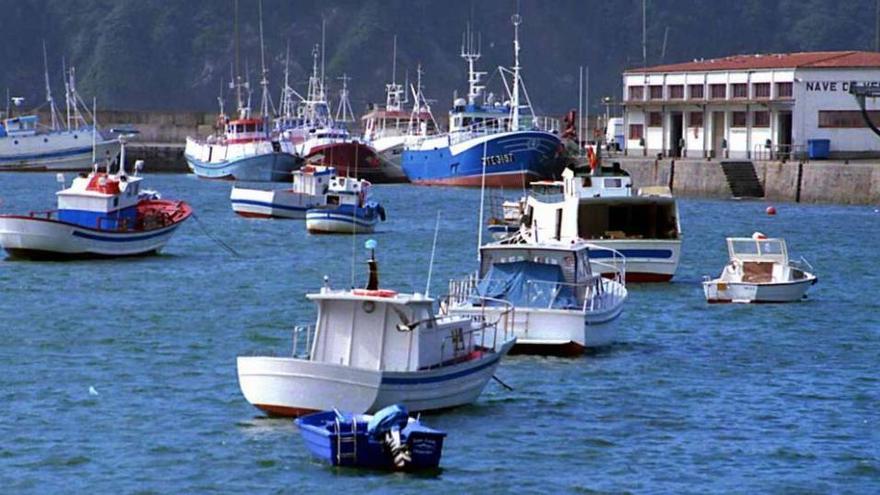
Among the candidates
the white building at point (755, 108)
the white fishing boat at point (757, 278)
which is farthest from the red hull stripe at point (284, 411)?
the white building at point (755, 108)

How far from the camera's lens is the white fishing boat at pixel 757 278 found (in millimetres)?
46906

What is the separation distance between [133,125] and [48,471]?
401 feet

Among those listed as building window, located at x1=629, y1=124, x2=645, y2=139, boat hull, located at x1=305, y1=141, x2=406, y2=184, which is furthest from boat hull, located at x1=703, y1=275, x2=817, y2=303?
boat hull, located at x1=305, y1=141, x2=406, y2=184

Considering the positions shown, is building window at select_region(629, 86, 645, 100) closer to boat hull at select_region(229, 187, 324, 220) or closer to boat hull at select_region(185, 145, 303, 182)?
boat hull at select_region(185, 145, 303, 182)

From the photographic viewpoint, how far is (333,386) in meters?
28.4

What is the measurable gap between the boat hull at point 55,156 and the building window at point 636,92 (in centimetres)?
2976

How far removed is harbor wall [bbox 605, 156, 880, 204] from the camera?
85.4 metres

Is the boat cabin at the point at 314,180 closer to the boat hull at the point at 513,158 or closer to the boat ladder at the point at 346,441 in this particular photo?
the boat hull at the point at 513,158

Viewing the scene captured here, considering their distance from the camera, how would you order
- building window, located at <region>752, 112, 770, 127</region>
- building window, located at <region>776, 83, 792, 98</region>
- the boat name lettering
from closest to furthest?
1. building window, located at <region>776, 83, 792, 98</region>
2. building window, located at <region>752, 112, 770, 127</region>
3. the boat name lettering

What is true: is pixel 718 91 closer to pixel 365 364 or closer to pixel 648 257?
pixel 648 257

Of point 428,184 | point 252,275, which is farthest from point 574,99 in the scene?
point 252,275

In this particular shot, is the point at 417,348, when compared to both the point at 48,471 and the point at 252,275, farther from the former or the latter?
the point at 252,275

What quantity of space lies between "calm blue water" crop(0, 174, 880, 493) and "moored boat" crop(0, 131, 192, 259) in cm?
77

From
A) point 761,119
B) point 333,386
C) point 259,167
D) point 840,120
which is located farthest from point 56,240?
point 259,167
